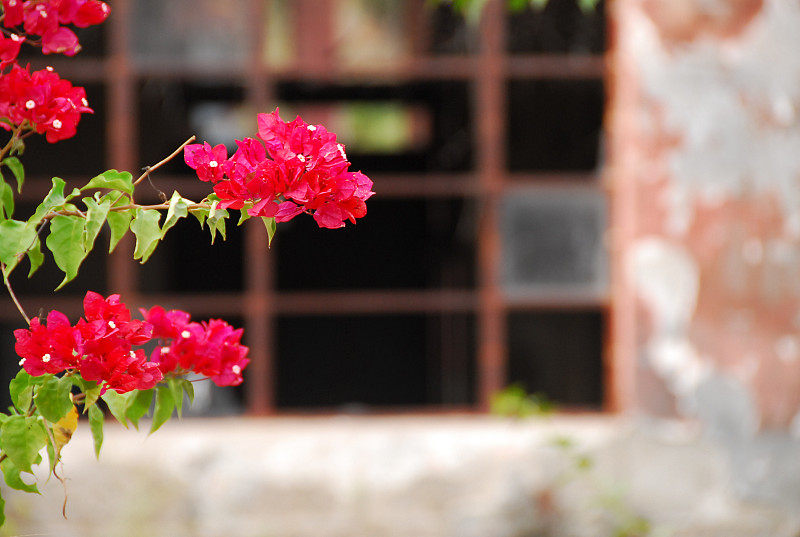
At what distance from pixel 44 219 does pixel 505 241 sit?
201 cm

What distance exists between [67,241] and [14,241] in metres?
0.07

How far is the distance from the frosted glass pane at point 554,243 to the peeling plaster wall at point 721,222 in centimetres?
16

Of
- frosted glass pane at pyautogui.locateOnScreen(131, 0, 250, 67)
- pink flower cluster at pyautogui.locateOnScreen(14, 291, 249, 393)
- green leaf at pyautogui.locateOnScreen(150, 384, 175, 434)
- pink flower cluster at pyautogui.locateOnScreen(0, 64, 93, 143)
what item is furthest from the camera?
frosted glass pane at pyautogui.locateOnScreen(131, 0, 250, 67)

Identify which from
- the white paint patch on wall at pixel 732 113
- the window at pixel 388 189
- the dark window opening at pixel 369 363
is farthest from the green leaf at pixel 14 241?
the white paint patch on wall at pixel 732 113

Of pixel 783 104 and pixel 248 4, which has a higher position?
pixel 248 4

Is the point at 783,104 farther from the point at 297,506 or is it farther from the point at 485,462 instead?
the point at 297,506

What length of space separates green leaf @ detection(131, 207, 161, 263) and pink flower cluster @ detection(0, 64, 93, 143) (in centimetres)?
20

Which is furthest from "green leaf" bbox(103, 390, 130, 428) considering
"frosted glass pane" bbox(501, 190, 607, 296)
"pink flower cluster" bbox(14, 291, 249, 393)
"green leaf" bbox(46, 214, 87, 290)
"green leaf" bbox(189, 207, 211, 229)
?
"frosted glass pane" bbox(501, 190, 607, 296)

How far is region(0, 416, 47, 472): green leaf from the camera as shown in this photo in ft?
3.86

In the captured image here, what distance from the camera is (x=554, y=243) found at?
3.02m

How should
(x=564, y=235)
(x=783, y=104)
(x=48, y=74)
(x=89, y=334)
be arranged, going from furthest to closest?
(x=564, y=235), (x=783, y=104), (x=48, y=74), (x=89, y=334)

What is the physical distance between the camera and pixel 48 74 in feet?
4.25

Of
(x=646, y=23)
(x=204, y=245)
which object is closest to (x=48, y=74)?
(x=204, y=245)

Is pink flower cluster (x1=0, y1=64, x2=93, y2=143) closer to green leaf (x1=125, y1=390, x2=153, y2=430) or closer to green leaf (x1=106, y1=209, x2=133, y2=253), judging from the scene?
green leaf (x1=106, y1=209, x2=133, y2=253)
